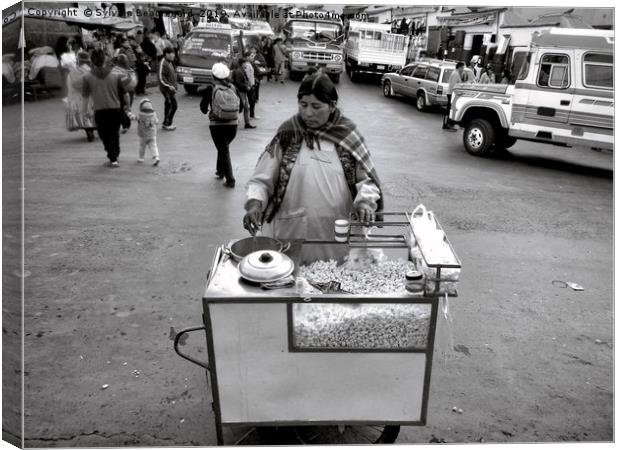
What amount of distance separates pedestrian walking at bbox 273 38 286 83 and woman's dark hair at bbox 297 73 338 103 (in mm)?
15051

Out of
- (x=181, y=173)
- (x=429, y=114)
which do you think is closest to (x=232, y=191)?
(x=181, y=173)

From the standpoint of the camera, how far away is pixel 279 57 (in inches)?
694

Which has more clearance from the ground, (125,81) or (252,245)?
(125,81)

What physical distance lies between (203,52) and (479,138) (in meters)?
8.10

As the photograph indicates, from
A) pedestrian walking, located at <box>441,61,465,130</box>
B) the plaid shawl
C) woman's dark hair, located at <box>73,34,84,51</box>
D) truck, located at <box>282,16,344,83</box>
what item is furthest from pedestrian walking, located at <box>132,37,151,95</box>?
the plaid shawl

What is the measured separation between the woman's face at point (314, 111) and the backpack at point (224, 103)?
4209 millimetres

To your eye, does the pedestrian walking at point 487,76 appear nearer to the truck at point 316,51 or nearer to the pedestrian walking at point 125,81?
the truck at point 316,51

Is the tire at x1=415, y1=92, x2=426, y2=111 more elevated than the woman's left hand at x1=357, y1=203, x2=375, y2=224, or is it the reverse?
the woman's left hand at x1=357, y1=203, x2=375, y2=224

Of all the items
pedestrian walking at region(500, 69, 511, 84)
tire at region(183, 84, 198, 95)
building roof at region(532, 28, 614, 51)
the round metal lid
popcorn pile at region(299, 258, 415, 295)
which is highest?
building roof at region(532, 28, 614, 51)

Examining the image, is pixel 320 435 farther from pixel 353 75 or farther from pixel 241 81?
pixel 353 75

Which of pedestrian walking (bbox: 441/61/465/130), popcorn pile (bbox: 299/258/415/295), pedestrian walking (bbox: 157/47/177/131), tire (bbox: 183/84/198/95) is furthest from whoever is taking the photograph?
tire (bbox: 183/84/198/95)

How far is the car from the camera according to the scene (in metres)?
13.7

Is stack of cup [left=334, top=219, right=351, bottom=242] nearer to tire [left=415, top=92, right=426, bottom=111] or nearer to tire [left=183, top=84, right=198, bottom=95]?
tire [left=415, top=92, right=426, bottom=111]

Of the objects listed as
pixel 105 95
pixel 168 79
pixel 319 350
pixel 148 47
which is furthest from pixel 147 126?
pixel 148 47
